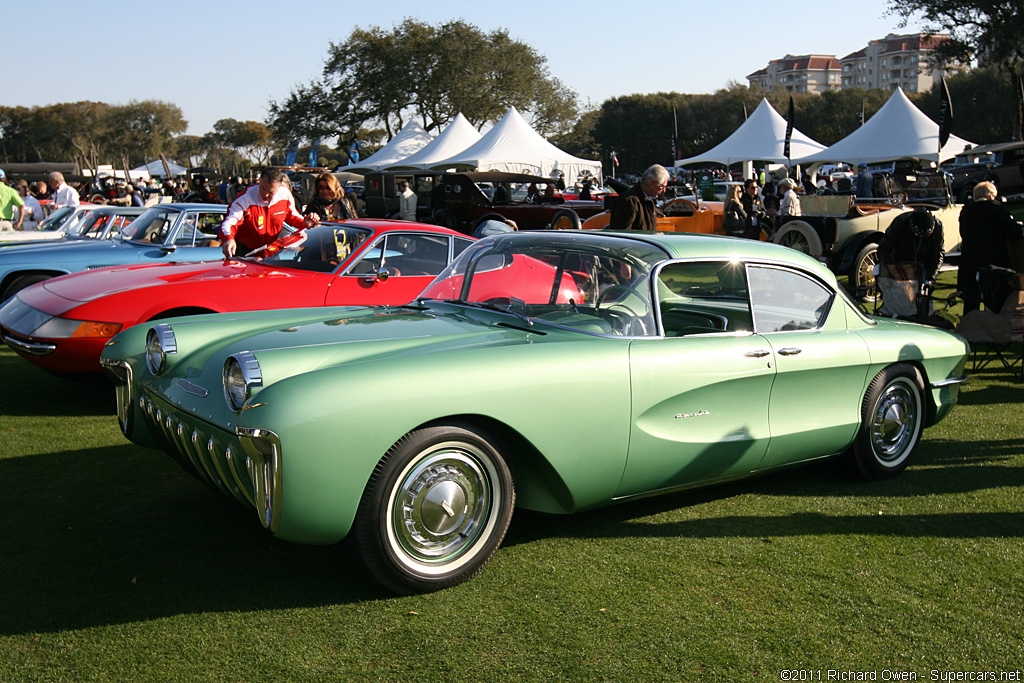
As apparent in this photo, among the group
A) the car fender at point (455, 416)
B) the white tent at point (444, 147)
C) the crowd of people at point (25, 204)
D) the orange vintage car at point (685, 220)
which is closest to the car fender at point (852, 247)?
the orange vintage car at point (685, 220)

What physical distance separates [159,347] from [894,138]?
24859 mm

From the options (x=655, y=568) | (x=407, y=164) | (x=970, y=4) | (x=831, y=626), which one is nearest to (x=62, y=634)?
(x=655, y=568)

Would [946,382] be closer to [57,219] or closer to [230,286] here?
[230,286]

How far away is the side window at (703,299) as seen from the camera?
13.3ft

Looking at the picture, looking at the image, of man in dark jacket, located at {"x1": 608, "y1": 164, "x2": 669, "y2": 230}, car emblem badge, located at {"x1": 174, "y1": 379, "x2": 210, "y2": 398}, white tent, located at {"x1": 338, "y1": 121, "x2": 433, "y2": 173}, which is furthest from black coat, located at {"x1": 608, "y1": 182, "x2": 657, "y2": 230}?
white tent, located at {"x1": 338, "y1": 121, "x2": 433, "y2": 173}

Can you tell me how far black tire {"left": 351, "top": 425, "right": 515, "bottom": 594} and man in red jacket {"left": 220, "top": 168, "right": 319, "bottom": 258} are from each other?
4975 millimetres

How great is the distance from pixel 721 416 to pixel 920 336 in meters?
1.68

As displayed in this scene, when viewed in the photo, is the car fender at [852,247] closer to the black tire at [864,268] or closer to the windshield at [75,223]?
the black tire at [864,268]

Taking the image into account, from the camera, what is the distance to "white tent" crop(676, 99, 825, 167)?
3117 cm

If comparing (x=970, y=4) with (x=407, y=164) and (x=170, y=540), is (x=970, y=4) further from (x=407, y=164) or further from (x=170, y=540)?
(x=170, y=540)

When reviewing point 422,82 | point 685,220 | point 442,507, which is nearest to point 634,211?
point 442,507

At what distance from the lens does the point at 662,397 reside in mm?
3707

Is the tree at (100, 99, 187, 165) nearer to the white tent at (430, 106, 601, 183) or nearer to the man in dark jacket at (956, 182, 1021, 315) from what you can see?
the white tent at (430, 106, 601, 183)

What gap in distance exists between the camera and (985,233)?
8.52 metres
